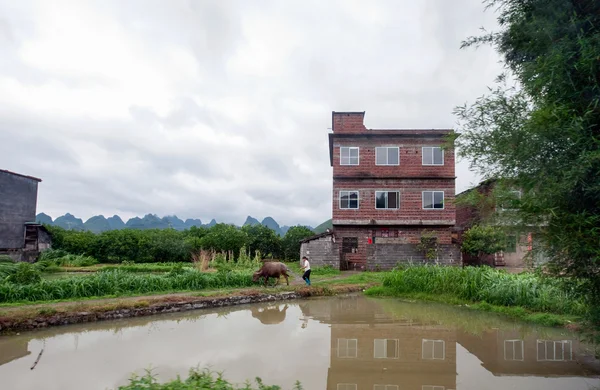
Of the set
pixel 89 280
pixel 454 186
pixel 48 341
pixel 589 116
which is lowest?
pixel 48 341

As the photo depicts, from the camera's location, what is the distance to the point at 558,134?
185 inches

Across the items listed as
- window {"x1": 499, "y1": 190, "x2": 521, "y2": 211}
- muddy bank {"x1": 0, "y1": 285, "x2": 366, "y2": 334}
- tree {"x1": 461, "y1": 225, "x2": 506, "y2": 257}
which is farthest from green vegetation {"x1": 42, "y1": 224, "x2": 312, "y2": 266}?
window {"x1": 499, "y1": 190, "x2": 521, "y2": 211}

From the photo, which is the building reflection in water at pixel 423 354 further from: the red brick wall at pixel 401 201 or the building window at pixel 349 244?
the red brick wall at pixel 401 201

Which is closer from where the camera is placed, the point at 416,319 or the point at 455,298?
the point at 416,319

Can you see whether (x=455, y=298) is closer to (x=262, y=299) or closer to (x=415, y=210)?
(x=262, y=299)

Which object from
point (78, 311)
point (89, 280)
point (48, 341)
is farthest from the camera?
point (89, 280)

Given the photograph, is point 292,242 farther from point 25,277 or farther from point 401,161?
point 25,277

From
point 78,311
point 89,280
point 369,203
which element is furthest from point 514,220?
point 369,203

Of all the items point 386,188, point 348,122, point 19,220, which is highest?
point 348,122

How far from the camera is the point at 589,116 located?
4.64 metres

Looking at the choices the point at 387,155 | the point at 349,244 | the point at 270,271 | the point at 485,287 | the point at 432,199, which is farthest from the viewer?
the point at 387,155

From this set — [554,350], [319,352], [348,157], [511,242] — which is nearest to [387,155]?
[348,157]

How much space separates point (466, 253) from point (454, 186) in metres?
4.08

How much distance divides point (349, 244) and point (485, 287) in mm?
11082
